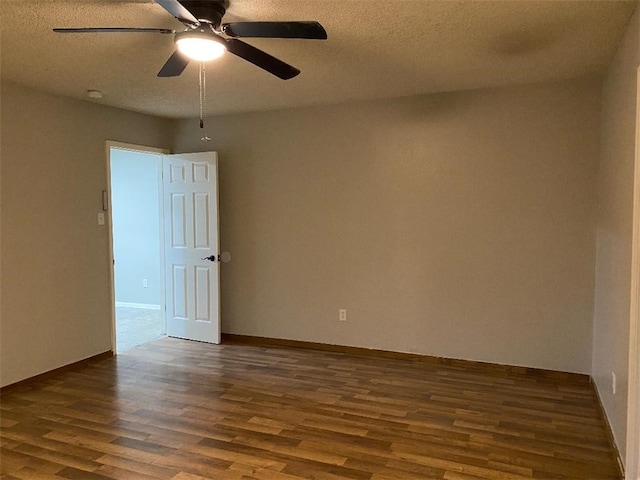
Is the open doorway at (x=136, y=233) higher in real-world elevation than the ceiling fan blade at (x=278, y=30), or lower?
lower

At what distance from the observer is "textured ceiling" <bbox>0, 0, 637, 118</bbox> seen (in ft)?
8.00

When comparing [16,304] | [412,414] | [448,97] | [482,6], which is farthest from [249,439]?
[448,97]

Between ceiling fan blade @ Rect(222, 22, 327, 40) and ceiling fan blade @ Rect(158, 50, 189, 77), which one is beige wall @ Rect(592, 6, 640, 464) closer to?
ceiling fan blade @ Rect(222, 22, 327, 40)

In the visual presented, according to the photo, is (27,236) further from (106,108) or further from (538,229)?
(538,229)

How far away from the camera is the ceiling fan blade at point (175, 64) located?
2.52m

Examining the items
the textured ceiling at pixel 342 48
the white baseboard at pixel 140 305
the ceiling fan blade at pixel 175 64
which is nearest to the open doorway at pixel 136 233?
the white baseboard at pixel 140 305

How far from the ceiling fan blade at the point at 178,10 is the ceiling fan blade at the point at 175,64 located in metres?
0.33

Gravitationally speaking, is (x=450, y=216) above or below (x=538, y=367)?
above

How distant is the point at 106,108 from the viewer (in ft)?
15.5

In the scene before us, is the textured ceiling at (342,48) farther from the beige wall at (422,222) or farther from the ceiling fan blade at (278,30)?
the beige wall at (422,222)

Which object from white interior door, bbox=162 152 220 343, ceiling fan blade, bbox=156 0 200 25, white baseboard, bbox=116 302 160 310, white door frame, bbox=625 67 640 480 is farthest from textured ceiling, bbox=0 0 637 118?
white baseboard, bbox=116 302 160 310

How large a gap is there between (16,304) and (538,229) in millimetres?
4317

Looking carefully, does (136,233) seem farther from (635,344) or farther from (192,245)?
(635,344)

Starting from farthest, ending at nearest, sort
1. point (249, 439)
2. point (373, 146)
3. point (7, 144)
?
point (373, 146)
point (7, 144)
point (249, 439)
